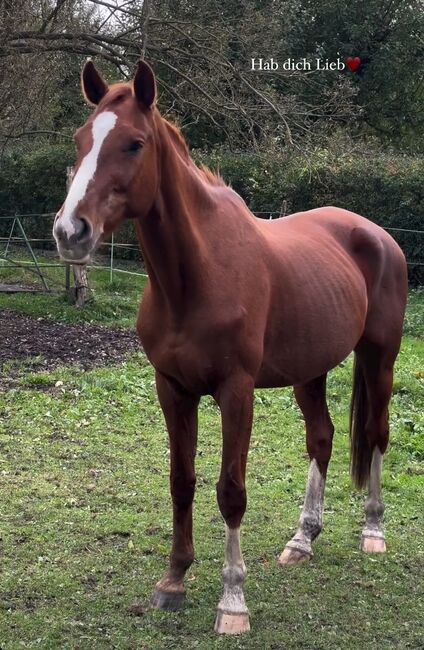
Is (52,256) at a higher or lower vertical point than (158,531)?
lower

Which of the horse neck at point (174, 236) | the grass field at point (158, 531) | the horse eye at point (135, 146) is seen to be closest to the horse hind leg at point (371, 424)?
the grass field at point (158, 531)

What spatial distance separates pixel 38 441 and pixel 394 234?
32.9 feet

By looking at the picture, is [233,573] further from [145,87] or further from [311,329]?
[145,87]

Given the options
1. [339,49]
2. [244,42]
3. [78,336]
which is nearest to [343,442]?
[78,336]

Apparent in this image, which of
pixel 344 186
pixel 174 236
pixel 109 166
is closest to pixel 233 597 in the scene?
pixel 174 236

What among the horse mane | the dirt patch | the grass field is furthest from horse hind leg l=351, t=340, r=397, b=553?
the dirt patch

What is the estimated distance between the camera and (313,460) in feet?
14.0

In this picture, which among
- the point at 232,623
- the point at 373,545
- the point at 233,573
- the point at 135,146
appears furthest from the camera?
the point at 373,545

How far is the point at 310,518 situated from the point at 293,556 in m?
0.26

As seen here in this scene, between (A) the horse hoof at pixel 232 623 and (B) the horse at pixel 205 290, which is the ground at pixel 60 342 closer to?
(B) the horse at pixel 205 290

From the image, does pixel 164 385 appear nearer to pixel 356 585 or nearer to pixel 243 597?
pixel 243 597

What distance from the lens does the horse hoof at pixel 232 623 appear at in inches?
126

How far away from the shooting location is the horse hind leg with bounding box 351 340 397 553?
425 centimetres

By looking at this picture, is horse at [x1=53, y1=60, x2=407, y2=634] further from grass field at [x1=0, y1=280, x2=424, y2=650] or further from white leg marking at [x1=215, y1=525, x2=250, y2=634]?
grass field at [x1=0, y1=280, x2=424, y2=650]
